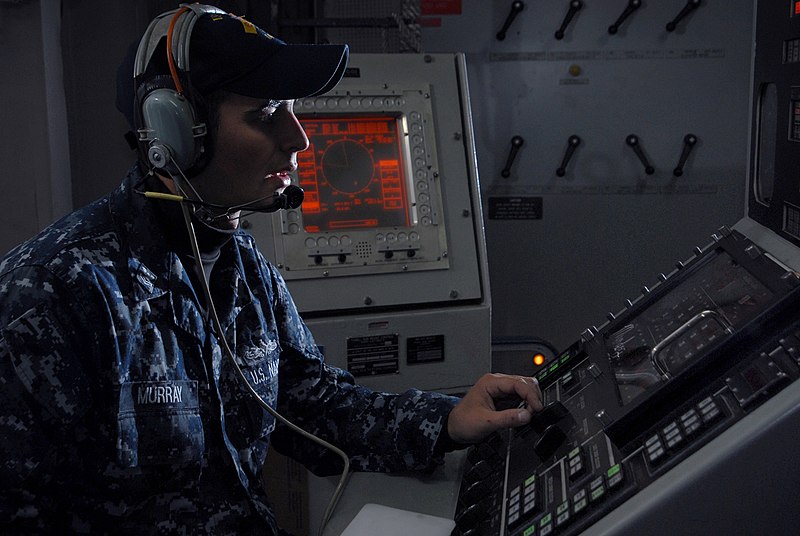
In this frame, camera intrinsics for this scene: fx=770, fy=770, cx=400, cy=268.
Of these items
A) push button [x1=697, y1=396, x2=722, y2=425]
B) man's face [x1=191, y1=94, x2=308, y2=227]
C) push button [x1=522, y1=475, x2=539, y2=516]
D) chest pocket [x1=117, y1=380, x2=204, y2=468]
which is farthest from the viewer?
man's face [x1=191, y1=94, x2=308, y2=227]

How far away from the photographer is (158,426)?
1.10 m

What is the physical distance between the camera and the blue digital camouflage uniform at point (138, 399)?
99 cm

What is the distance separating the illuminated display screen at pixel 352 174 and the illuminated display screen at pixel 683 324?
1.00 meters

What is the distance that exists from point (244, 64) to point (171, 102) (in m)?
0.12

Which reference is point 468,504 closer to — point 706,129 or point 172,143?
point 172,143

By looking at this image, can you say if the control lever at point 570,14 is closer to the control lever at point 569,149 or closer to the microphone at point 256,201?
the control lever at point 569,149

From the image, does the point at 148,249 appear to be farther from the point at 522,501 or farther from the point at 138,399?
the point at 522,501

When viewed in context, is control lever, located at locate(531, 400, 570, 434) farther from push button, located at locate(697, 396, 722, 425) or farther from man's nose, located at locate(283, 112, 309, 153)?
man's nose, located at locate(283, 112, 309, 153)

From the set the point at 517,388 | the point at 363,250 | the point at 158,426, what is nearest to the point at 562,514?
the point at 517,388

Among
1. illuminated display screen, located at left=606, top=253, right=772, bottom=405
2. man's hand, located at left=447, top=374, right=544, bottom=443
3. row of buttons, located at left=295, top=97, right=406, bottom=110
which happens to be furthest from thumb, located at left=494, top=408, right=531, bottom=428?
row of buttons, located at left=295, top=97, right=406, bottom=110

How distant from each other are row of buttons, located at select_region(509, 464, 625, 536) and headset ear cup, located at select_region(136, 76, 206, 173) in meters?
0.71

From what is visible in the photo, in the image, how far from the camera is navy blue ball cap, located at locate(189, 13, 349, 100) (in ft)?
3.71

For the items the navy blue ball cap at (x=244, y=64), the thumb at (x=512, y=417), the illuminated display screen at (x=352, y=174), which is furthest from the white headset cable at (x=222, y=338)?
the illuminated display screen at (x=352, y=174)

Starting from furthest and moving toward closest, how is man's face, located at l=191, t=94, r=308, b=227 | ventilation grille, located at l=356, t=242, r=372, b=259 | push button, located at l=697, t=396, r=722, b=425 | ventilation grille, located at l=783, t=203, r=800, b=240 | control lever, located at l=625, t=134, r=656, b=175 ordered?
control lever, located at l=625, t=134, r=656, b=175 < ventilation grille, located at l=356, t=242, r=372, b=259 < man's face, located at l=191, t=94, r=308, b=227 < ventilation grille, located at l=783, t=203, r=800, b=240 < push button, located at l=697, t=396, r=722, b=425
